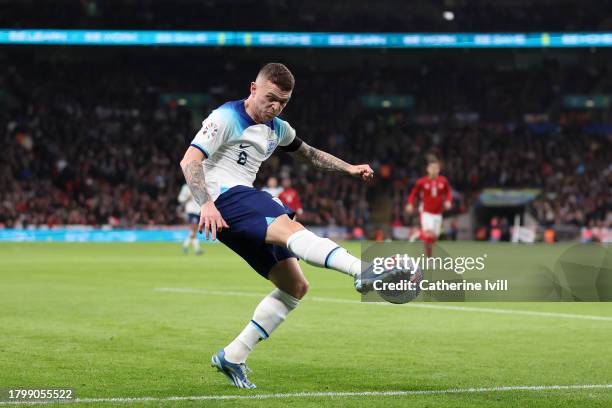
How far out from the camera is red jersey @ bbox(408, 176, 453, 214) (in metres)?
22.6

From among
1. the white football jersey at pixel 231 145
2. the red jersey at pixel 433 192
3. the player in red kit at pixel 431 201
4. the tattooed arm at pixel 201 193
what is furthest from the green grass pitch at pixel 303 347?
the red jersey at pixel 433 192

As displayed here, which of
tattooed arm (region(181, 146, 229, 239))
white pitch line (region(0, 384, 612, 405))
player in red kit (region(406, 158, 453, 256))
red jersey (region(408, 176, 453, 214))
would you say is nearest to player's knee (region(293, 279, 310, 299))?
white pitch line (region(0, 384, 612, 405))

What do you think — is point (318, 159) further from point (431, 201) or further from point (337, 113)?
point (337, 113)

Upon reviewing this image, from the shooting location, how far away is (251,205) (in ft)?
21.6

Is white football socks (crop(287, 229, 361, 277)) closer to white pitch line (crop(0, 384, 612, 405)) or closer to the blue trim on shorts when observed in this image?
the blue trim on shorts

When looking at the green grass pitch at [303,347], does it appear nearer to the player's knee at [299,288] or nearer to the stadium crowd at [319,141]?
the player's knee at [299,288]

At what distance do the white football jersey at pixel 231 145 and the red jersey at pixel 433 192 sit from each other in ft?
51.7

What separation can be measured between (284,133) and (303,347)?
2594 mm

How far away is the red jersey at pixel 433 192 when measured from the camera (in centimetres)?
2256

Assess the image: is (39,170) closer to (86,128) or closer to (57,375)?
(86,128)

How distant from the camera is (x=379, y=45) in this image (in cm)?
4288

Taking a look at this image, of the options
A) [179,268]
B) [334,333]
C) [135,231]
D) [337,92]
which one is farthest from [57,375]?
[337,92]

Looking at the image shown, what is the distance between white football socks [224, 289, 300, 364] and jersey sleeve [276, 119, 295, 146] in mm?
1125

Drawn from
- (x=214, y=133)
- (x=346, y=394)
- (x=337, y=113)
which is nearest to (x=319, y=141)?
(x=337, y=113)
